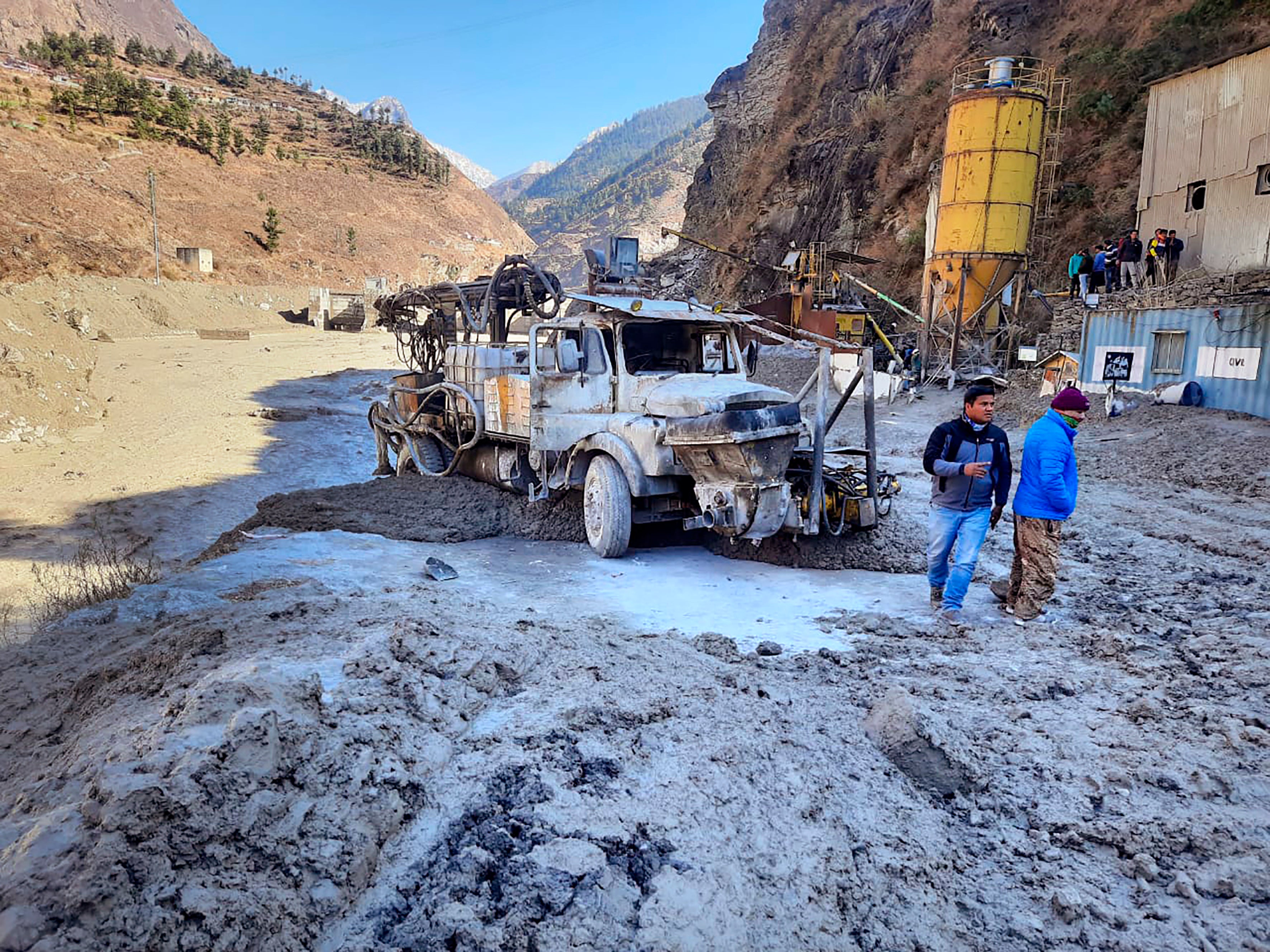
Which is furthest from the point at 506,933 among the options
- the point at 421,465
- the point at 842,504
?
the point at 421,465

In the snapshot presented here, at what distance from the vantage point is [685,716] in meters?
3.79

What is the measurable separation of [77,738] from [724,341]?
6.38 metres

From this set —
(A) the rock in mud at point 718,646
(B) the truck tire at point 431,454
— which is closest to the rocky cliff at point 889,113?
(B) the truck tire at point 431,454

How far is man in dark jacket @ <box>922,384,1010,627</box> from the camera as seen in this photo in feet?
17.3

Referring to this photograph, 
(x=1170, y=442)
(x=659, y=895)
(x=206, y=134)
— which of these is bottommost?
(x=659, y=895)

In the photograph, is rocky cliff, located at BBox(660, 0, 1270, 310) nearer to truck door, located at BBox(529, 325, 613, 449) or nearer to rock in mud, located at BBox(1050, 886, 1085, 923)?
truck door, located at BBox(529, 325, 613, 449)

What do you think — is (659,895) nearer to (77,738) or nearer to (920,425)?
(77,738)

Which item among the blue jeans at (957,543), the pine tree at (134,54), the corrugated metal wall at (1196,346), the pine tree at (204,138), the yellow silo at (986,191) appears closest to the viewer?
the blue jeans at (957,543)

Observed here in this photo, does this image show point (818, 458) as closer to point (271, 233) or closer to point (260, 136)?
point (271, 233)

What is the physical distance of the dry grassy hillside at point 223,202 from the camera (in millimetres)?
46969

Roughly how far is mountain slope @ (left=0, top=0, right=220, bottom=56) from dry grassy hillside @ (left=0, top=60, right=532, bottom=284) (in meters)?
42.3

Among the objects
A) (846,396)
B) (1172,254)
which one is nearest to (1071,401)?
(846,396)

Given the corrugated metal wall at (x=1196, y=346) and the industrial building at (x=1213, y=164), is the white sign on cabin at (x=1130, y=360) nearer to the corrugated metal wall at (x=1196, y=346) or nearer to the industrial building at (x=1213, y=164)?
the corrugated metal wall at (x=1196, y=346)

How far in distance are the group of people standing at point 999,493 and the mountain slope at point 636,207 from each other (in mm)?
95378
